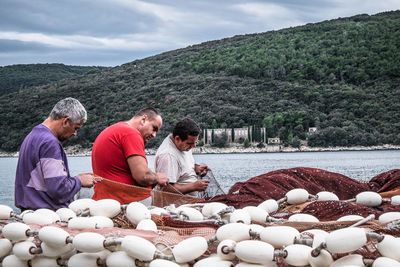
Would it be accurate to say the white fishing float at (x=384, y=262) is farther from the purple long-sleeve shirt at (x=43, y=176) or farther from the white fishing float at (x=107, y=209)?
the purple long-sleeve shirt at (x=43, y=176)

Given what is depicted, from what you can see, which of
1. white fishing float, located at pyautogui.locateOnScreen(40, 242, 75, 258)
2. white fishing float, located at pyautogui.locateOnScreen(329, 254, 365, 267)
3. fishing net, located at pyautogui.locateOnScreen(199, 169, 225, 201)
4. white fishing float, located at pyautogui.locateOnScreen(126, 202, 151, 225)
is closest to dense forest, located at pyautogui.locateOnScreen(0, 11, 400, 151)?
fishing net, located at pyautogui.locateOnScreen(199, 169, 225, 201)

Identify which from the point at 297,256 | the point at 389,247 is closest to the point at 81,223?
the point at 297,256

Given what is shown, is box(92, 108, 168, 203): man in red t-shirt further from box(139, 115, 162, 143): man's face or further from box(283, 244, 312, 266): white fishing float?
box(283, 244, 312, 266): white fishing float

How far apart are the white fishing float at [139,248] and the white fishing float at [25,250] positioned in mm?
476

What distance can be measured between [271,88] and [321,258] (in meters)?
79.6

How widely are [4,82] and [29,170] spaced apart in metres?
107

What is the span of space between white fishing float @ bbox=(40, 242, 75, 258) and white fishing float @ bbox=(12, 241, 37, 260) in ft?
0.18

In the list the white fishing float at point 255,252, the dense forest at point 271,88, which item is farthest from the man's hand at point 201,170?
the dense forest at point 271,88

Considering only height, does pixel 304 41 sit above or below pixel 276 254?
above

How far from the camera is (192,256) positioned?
2.41 meters

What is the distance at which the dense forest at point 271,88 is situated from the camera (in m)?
70.8

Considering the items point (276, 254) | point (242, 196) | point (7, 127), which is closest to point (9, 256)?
point (276, 254)

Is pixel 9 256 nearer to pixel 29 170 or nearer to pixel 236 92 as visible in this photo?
pixel 29 170

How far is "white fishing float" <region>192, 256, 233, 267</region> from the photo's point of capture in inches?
91.6
